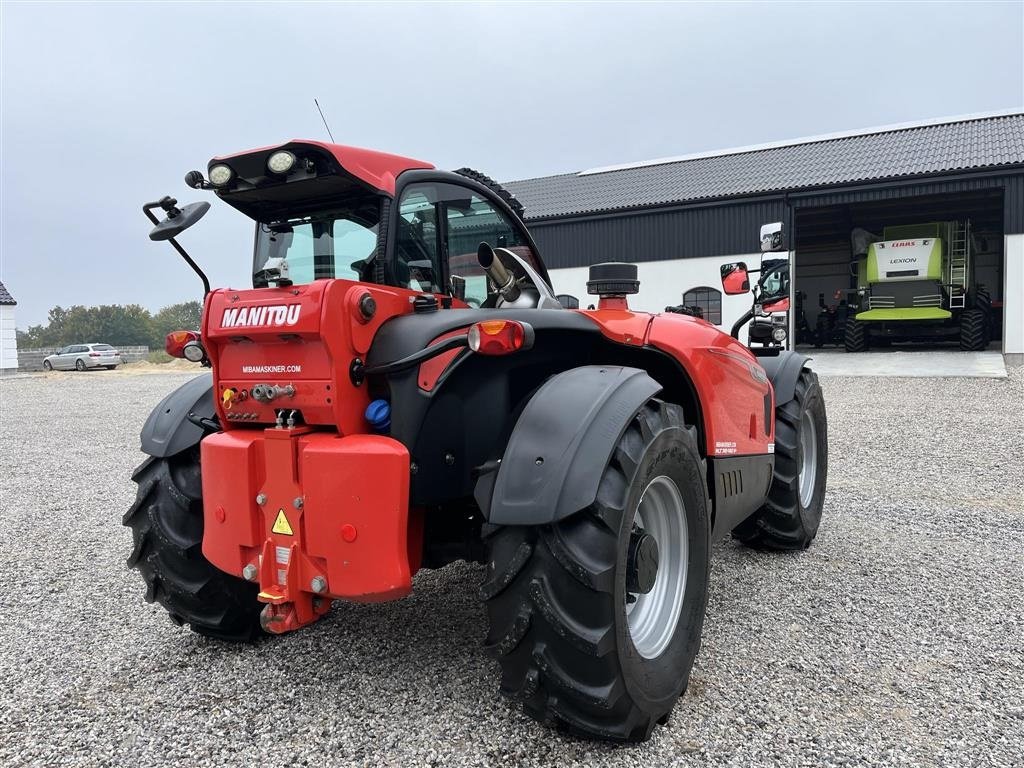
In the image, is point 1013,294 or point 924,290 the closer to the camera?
point 1013,294

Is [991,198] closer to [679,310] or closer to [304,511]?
[679,310]

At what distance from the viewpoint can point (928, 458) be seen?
7.38 metres

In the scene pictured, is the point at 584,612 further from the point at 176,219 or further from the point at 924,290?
the point at 924,290

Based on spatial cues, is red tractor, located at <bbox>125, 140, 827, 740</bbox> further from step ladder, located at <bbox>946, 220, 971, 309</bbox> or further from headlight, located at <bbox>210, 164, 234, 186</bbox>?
step ladder, located at <bbox>946, 220, 971, 309</bbox>

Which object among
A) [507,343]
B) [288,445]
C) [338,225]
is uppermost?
[338,225]

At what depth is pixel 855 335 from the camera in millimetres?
20641

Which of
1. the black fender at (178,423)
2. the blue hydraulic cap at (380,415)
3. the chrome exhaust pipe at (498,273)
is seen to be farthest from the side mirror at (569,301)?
the black fender at (178,423)

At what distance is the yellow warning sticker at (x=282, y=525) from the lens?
2543mm

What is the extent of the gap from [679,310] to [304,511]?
2.49 m

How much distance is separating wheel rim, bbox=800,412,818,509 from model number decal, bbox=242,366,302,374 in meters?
3.42

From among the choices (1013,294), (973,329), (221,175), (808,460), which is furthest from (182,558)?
(1013,294)

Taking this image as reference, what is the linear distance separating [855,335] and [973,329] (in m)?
2.82

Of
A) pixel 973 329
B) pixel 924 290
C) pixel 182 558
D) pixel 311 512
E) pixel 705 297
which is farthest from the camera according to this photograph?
pixel 705 297

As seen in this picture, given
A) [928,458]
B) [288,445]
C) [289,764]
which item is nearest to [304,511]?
[288,445]
